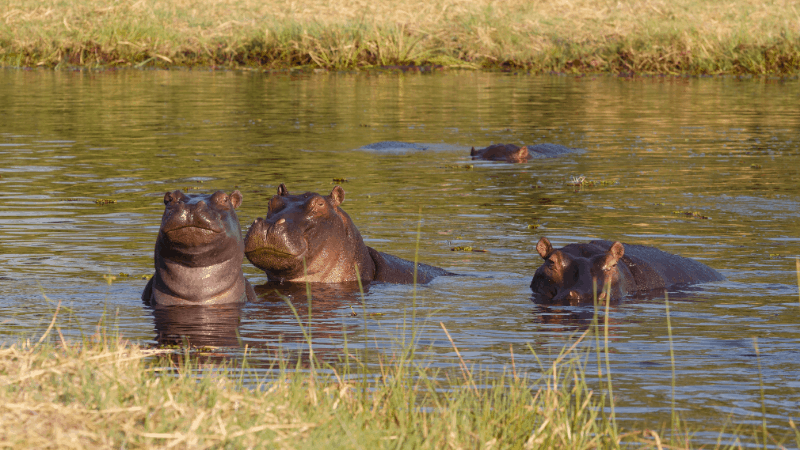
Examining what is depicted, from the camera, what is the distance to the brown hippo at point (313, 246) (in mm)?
8258

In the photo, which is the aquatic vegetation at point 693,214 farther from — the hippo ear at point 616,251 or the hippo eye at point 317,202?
the hippo eye at point 317,202

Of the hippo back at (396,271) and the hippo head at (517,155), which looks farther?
the hippo head at (517,155)

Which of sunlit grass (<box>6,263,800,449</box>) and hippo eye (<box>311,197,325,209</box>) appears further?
hippo eye (<box>311,197,325,209</box>)

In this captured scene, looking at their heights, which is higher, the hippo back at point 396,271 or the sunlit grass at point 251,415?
the sunlit grass at point 251,415

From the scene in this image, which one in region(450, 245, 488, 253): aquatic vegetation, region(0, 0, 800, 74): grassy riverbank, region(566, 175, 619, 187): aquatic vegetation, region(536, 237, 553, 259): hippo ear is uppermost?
region(0, 0, 800, 74): grassy riverbank

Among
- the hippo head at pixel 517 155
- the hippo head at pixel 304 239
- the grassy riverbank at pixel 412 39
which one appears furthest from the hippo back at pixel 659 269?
the grassy riverbank at pixel 412 39

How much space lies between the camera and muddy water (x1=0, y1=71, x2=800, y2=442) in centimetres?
697

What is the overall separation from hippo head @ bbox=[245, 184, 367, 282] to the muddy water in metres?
0.27

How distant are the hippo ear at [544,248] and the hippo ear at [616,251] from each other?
0.41 m

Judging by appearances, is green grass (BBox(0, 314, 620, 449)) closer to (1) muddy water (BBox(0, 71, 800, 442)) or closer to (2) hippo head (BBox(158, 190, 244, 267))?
(1) muddy water (BBox(0, 71, 800, 442))

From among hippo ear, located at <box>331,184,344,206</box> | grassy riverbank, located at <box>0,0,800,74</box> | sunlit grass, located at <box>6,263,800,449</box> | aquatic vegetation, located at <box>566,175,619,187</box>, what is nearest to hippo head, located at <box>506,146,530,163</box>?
aquatic vegetation, located at <box>566,175,619,187</box>

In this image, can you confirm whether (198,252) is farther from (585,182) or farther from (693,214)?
(585,182)

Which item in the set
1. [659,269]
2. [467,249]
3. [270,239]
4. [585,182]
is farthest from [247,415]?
[585,182]

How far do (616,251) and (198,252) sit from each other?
9.51 feet
